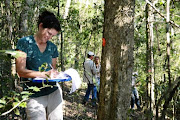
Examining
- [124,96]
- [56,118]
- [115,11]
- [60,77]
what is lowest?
[56,118]

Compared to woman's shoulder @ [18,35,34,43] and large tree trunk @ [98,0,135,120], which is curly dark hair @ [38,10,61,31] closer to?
woman's shoulder @ [18,35,34,43]

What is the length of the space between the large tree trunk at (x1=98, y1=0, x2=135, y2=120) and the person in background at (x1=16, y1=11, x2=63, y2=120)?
1.91 feet

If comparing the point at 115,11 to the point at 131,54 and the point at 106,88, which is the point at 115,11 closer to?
the point at 131,54

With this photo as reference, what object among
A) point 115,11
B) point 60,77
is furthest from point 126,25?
point 60,77

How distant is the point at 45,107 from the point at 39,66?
1.61ft

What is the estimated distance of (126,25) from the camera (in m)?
2.35

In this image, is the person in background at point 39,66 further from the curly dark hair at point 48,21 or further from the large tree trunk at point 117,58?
the large tree trunk at point 117,58

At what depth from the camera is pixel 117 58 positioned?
2.39 m

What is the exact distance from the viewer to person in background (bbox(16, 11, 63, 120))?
2.37m

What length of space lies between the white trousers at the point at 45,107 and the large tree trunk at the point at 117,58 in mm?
557

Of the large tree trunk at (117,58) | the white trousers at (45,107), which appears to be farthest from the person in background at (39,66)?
the large tree trunk at (117,58)

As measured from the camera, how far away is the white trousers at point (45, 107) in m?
2.45

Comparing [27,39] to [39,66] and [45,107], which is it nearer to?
[39,66]

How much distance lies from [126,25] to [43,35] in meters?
0.92
